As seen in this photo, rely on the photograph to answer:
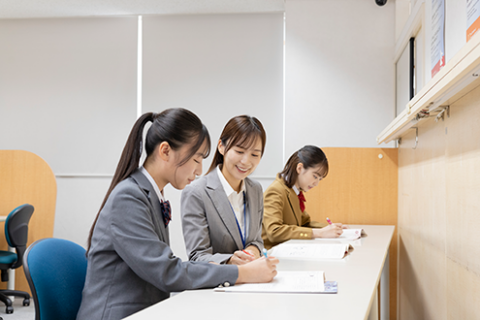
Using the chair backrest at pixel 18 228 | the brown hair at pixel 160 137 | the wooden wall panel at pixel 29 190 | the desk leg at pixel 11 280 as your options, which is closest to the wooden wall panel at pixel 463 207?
the brown hair at pixel 160 137

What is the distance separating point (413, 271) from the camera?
2.31 metres

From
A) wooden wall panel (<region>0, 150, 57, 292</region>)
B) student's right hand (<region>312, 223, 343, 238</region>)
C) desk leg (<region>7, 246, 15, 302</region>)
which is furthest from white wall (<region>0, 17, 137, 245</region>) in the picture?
student's right hand (<region>312, 223, 343, 238</region>)

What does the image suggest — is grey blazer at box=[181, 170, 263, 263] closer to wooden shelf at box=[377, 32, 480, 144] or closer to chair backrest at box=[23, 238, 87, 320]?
chair backrest at box=[23, 238, 87, 320]

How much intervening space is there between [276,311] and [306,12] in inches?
140

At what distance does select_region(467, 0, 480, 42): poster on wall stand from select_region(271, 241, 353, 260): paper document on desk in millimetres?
968

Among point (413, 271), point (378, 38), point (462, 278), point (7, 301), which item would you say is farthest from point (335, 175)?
point (7, 301)

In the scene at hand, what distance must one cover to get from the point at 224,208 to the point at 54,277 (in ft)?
2.32

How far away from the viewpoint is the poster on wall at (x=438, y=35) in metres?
2.01

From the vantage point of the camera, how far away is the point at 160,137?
Result: 1258 mm

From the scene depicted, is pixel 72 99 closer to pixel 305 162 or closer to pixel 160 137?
pixel 305 162

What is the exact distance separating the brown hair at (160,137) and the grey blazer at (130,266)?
8 centimetres

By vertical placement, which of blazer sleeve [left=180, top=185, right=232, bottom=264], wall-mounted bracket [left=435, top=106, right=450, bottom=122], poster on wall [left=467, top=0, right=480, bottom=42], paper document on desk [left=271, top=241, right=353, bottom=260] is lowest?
paper document on desk [left=271, top=241, right=353, bottom=260]

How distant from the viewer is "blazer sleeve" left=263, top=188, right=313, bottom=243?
90.6 inches

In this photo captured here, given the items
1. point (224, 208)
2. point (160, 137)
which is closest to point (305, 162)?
point (224, 208)
